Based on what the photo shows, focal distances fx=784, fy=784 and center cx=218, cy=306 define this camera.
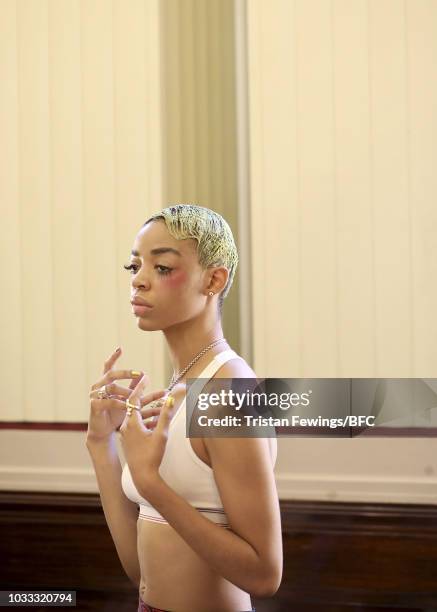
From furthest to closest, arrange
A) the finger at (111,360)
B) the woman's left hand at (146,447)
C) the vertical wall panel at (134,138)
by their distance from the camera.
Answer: the vertical wall panel at (134,138) < the finger at (111,360) < the woman's left hand at (146,447)

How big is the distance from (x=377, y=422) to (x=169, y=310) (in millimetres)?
1764

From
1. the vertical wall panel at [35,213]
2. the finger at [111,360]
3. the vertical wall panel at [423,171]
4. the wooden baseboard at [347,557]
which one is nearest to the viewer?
the finger at [111,360]

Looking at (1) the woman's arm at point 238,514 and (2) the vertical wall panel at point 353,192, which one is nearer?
(1) the woman's arm at point 238,514

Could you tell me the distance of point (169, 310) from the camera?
1.63 m

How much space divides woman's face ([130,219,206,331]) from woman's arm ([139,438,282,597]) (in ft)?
1.02

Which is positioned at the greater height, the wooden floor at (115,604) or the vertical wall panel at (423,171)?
the vertical wall panel at (423,171)

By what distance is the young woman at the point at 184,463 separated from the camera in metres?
1.44

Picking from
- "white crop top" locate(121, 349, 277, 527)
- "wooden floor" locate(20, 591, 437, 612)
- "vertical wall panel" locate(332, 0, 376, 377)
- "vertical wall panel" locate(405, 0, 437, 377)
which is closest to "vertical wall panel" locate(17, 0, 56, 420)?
"wooden floor" locate(20, 591, 437, 612)

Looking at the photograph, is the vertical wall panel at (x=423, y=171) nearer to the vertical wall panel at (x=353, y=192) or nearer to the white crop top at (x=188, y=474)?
the vertical wall panel at (x=353, y=192)

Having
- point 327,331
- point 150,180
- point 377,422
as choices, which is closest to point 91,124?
point 150,180

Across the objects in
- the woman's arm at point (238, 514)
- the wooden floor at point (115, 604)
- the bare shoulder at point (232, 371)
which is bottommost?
the wooden floor at point (115, 604)

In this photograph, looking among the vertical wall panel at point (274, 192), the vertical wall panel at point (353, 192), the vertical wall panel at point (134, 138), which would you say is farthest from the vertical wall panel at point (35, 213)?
the vertical wall panel at point (353, 192)

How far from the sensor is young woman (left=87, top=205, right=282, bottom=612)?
1438mm

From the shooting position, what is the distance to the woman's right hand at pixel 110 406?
1.61 m
